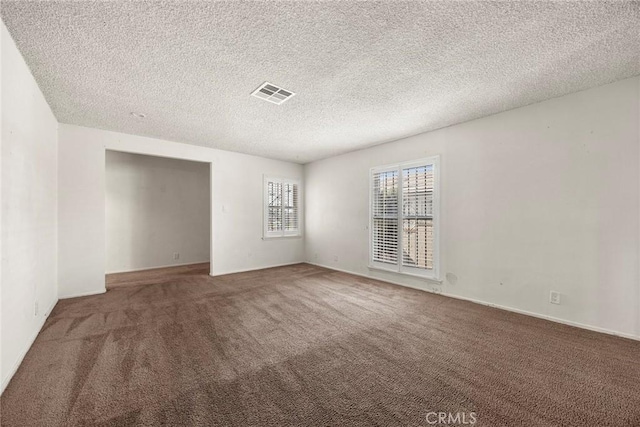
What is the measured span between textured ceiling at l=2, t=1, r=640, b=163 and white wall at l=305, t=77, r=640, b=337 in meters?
0.34

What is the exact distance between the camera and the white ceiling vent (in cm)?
269

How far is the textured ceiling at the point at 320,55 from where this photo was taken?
5.58 feet

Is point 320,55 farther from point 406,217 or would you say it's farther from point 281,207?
point 281,207

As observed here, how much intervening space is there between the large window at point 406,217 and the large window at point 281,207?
88.9 inches

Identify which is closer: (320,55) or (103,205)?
(320,55)

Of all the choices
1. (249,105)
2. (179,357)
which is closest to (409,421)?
(179,357)

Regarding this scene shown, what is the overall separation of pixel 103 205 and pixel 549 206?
6325 millimetres

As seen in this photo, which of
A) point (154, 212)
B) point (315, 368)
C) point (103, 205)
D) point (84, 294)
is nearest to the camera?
point (315, 368)

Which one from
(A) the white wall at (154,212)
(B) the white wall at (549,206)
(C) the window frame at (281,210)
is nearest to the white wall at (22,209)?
(A) the white wall at (154,212)

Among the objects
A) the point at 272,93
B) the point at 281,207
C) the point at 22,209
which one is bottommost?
the point at 22,209

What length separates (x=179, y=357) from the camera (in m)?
2.15

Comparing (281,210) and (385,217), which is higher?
(281,210)

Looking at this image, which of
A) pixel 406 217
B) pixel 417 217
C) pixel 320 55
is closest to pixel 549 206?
pixel 417 217

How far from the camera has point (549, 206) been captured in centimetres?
297
